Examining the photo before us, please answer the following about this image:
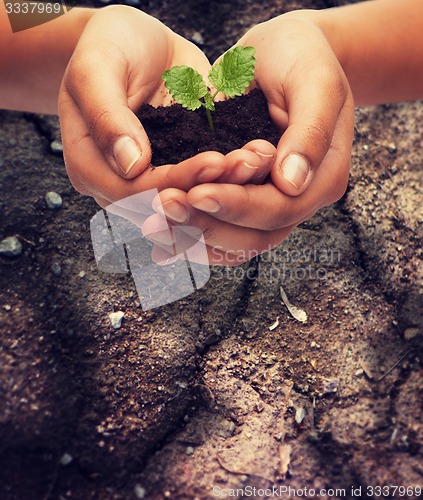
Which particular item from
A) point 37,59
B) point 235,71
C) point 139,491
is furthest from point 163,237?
point 37,59

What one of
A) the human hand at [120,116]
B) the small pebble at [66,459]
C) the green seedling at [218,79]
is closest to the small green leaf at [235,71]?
the green seedling at [218,79]

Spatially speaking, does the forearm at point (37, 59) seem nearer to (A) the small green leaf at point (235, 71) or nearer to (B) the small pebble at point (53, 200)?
(B) the small pebble at point (53, 200)

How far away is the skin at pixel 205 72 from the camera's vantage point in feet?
4.16

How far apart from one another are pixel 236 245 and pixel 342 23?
1.15m

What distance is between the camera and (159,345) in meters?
1.64

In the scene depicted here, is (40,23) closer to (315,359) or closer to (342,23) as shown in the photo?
(342,23)

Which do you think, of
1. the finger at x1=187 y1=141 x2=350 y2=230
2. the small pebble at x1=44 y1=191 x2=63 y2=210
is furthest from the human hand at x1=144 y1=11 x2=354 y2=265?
the small pebble at x1=44 y1=191 x2=63 y2=210

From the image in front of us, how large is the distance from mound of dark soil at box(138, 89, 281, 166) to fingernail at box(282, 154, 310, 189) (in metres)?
0.20

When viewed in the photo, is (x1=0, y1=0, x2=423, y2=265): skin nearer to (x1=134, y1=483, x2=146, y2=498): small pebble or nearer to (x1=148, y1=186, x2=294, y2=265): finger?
(x1=148, y1=186, x2=294, y2=265): finger

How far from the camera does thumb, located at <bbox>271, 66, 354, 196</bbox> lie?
128 centimetres

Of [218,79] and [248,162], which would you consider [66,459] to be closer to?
[248,162]

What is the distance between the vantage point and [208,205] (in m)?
1.23

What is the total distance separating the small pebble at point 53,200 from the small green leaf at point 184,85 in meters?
0.72

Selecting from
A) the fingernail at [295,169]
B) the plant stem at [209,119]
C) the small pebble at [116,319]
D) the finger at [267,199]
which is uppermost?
the plant stem at [209,119]
